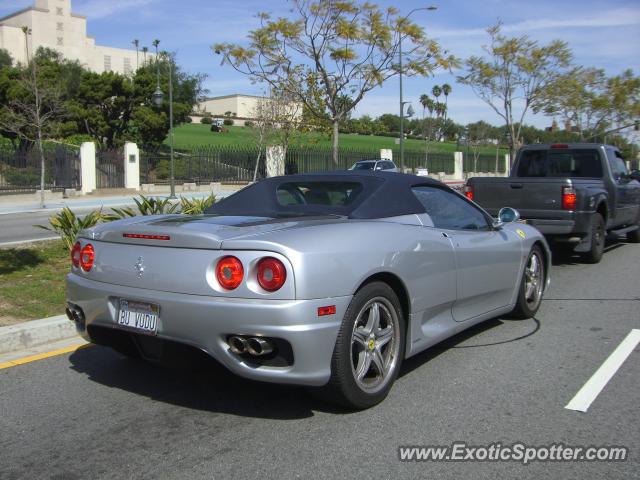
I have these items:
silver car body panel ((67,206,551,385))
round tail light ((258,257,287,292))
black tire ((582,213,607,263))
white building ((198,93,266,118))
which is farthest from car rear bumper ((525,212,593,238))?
white building ((198,93,266,118))

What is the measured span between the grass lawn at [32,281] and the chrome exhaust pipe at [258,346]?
10.8ft

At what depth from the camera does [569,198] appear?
9.43 m

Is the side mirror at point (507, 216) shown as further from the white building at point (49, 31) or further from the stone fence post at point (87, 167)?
the white building at point (49, 31)

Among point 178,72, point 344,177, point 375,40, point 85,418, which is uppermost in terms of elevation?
point 178,72

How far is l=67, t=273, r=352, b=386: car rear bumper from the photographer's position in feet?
11.4

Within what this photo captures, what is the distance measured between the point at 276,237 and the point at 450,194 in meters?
2.33

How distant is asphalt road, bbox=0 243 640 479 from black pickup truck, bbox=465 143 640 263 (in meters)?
4.31

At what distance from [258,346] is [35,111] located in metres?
28.3

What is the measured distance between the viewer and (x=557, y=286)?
27.2 ft

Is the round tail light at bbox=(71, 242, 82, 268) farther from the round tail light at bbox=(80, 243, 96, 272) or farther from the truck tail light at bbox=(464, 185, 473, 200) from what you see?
the truck tail light at bbox=(464, 185, 473, 200)

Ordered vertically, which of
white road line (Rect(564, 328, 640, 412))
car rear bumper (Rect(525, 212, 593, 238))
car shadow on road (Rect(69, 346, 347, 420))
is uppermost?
car rear bumper (Rect(525, 212, 593, 238))

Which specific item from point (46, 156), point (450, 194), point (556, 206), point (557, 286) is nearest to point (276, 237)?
point (450, 194)

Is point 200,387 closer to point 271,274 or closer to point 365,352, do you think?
point 365,352

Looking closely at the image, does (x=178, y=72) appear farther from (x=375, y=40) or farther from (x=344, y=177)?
(x=344, y=177)
